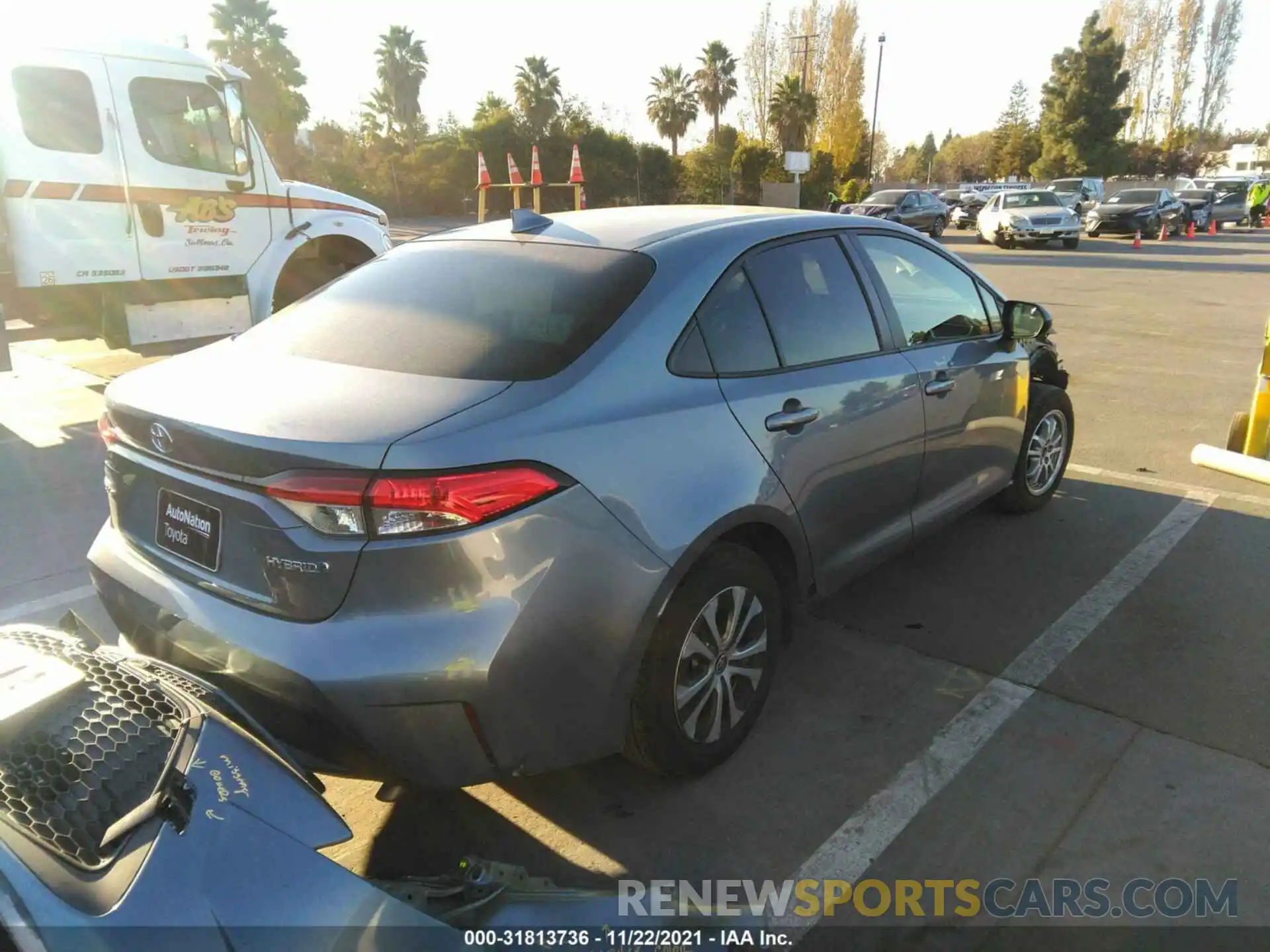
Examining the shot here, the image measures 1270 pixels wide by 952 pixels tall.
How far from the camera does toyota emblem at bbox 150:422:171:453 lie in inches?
94.7

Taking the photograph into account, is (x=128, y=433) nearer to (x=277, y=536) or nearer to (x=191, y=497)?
(x=191, y=497)

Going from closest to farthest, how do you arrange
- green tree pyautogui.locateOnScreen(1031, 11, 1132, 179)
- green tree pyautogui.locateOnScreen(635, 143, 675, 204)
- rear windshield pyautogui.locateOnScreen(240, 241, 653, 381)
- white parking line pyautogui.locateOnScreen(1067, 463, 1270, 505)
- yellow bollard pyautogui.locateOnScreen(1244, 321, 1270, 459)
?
rear windshield pyautogui.locateOnScreen(240, 241, 653, 381) < white parking line pyautogui.locateOnScreen(1067, 463, 1270, 505) < yellow bollard pyautogui.locateOnScreen(1244, 321, 1270, 459) < green tree pyautogui.locateOnScreen(635, 143, 675, 204) < green tree pyautogui.locateOnScreen(1031, 11, 1132, 179)

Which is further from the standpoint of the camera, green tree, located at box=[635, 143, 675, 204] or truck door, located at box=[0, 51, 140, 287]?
green tree, located at box=[635, 143, 675, 204]

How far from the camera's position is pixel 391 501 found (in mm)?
2070

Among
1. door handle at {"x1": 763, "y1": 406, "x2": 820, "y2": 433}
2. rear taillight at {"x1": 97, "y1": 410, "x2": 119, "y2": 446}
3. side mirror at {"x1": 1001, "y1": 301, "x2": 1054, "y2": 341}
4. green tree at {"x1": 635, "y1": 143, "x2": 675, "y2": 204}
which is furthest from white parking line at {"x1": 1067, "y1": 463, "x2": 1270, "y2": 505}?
green tree at {"x1": 635, "y1": 143, "x2": 675, "y2": 204}

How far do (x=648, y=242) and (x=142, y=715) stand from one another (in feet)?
6.58

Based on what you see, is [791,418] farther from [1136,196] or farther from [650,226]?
[1136,196]

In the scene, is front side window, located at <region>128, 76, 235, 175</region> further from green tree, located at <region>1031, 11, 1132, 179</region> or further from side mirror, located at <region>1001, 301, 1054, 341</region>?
green tree, located at <region>1031, 11, 1132, 179</region>

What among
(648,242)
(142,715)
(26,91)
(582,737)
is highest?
(26,91)

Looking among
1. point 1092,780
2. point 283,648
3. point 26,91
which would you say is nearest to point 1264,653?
point 1092,780

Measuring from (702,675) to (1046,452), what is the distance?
127 inches

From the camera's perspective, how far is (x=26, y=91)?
7.19 meters

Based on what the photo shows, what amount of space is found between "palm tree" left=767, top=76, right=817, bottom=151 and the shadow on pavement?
170 feet

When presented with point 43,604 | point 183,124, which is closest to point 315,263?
point 183,124
